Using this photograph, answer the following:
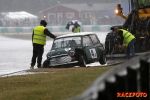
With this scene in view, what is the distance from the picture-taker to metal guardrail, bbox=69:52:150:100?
13.7ft

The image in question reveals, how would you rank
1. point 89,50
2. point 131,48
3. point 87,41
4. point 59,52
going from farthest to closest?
point 87,41 < point 89,50 < point 59,52 < point 131,48

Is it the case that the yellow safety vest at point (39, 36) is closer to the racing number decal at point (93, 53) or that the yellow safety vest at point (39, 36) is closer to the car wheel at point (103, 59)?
the racing number decal at point (93, 53)

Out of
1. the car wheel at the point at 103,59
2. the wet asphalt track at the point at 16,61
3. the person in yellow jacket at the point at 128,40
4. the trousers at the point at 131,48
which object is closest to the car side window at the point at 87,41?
the car wheel at the point at 103,59

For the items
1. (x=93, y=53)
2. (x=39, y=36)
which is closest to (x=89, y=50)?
(x=93, y=53)

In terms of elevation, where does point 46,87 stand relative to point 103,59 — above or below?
above

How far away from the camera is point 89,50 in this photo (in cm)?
2128

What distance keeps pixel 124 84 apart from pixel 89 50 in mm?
16932

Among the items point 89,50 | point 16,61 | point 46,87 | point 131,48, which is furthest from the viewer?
point 16,61

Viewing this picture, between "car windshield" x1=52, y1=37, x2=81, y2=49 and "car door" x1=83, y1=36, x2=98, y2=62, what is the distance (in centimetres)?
28

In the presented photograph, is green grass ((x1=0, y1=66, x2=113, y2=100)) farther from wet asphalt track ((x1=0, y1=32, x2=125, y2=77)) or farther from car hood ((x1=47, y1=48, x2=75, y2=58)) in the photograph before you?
car hood ((x1=47, y1=48, x2=75, y2=58))

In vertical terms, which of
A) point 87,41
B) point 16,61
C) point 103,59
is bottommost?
point 16,61

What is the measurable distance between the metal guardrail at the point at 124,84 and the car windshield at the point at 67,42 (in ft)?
55.1

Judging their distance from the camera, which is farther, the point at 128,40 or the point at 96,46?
the point at 96,46

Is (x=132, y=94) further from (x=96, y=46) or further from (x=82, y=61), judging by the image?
(x=96, y=46)
